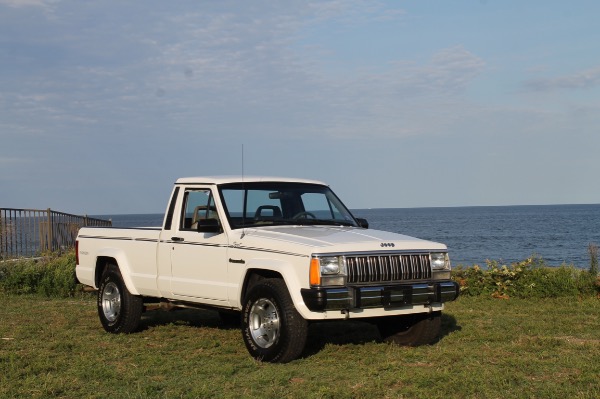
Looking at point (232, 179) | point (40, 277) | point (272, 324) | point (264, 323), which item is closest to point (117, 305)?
point (232, 179)

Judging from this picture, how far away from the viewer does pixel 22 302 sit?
14.2 metres

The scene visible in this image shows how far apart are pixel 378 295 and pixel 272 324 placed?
1157 mm

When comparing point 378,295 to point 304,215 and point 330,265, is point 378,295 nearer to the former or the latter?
point 330,265

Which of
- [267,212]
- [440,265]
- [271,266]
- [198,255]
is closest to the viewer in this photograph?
[271,266]

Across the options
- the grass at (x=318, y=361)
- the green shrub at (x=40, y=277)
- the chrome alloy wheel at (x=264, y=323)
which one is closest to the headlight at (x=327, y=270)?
the chrome alloy wheel at (x=264, y=323)

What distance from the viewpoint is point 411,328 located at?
9.10 m

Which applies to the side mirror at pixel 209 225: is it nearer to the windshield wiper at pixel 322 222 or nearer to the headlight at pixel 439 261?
the windshield wiper at pixel 322 222

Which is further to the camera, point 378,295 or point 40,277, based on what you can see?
point 40,277

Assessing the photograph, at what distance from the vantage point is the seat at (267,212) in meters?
9.29

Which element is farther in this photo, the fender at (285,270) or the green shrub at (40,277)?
the green shrub at (40,277)

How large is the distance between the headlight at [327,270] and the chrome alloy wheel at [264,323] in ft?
2.28

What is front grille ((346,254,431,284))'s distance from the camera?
793 centimetres

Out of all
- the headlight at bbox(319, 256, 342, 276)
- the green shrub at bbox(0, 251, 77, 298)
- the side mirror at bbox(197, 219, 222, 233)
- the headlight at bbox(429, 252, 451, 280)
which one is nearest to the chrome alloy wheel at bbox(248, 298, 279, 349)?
the headlight at bbox(319, 256, 342, 276)

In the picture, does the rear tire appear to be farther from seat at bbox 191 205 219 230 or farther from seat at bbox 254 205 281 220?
seat at bbox 191 205 219 230
